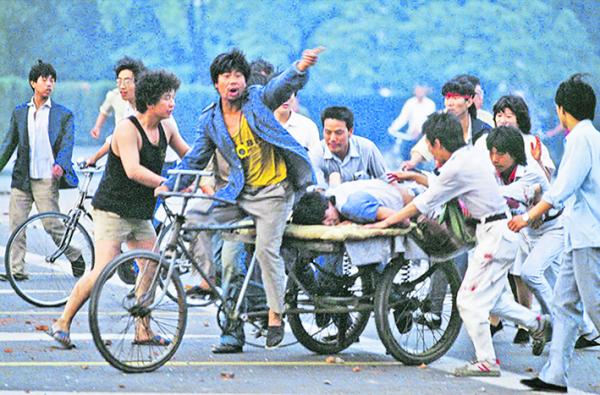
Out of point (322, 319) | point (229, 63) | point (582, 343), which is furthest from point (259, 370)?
point (582, 343)

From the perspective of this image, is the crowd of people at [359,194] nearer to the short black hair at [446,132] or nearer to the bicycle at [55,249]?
the short black hair at [446,132]

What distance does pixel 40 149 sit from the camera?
46.3 ft

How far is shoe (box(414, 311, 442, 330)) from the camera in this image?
33.1 feet

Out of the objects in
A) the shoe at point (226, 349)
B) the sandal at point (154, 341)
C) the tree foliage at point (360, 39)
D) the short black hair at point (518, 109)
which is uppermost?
the tree foliage at point (360, 39)

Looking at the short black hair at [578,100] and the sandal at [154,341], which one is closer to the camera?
the short black hair at [578,100]

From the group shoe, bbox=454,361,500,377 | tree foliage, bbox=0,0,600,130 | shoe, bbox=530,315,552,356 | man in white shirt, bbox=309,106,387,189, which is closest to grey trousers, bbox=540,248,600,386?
shoe, bbox=454,361,500,377

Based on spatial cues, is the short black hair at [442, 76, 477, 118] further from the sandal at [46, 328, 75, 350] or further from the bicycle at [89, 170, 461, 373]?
the sandal at [46, 328, 75, 350]

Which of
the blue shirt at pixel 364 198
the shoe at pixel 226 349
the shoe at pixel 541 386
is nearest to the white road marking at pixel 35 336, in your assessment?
the shoe at pixel 226 349

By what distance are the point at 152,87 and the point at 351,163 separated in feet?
4.77

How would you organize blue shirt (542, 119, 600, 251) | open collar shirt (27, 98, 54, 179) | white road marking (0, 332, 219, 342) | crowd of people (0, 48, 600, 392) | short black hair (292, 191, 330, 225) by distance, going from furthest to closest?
open collar shirt (27, 98, 54, 179) < white road marking (0, 332, 219, 342) < short black hair (292, 191, 330, 225) < crowd of people (0, 48, 600, 392) < blue shirt (542, 119, 600, 251)

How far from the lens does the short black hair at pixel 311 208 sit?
32.5ft

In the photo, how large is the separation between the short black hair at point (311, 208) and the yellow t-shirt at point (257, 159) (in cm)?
21

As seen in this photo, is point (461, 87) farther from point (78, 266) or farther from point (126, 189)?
point (78, 266)

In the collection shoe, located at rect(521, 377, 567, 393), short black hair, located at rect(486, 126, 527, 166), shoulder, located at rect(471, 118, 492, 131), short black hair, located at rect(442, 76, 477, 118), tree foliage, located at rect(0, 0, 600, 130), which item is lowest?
shoe, located at rect(521, 377, 567, 393)
